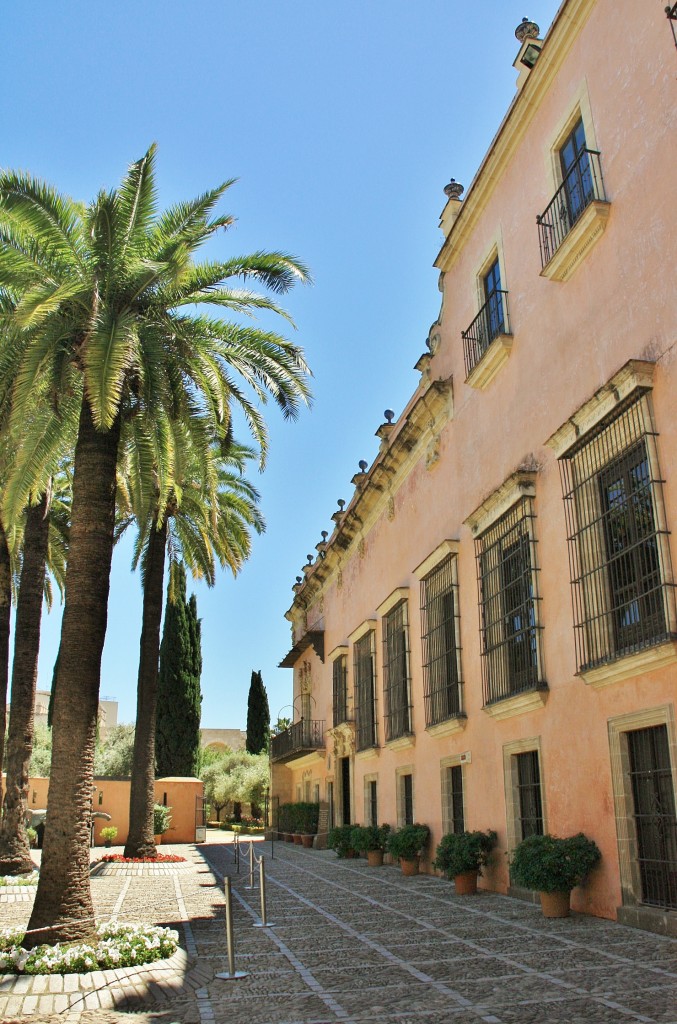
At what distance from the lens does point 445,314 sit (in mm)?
17141

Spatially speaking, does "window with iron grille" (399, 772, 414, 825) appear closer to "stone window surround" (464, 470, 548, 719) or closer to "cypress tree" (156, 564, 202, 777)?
"stone window surround" (464, 470, 548, 719)

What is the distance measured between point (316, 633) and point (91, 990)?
71.2 ft

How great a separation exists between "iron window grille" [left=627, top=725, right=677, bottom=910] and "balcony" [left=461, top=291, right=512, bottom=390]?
253 inches

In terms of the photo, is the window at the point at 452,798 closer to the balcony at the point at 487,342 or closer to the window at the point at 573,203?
the balcony at the point at 487,342

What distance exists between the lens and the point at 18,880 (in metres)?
14.4

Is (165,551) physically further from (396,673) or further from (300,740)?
(300,740)

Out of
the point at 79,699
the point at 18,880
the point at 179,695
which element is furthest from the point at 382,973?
the point at 179,695

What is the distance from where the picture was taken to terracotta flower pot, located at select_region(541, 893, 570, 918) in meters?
10.0

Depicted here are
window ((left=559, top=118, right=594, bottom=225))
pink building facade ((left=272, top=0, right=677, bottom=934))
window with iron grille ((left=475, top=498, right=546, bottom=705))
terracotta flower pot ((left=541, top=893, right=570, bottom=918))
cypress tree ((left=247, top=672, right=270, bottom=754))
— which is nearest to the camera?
pink building facade ((left=272, top=0, right=677, bottom=934))

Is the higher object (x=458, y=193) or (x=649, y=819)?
(x=458, y=193)

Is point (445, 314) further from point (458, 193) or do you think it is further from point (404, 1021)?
point (404, 1021)

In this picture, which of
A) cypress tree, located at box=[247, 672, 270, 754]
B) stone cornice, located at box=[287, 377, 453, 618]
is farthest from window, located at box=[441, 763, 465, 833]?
cypress tree, located at box=[247, 672, 270, 754]

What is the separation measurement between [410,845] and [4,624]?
8871 millimetres

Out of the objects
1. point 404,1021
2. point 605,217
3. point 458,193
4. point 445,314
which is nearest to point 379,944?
point 404,1021
